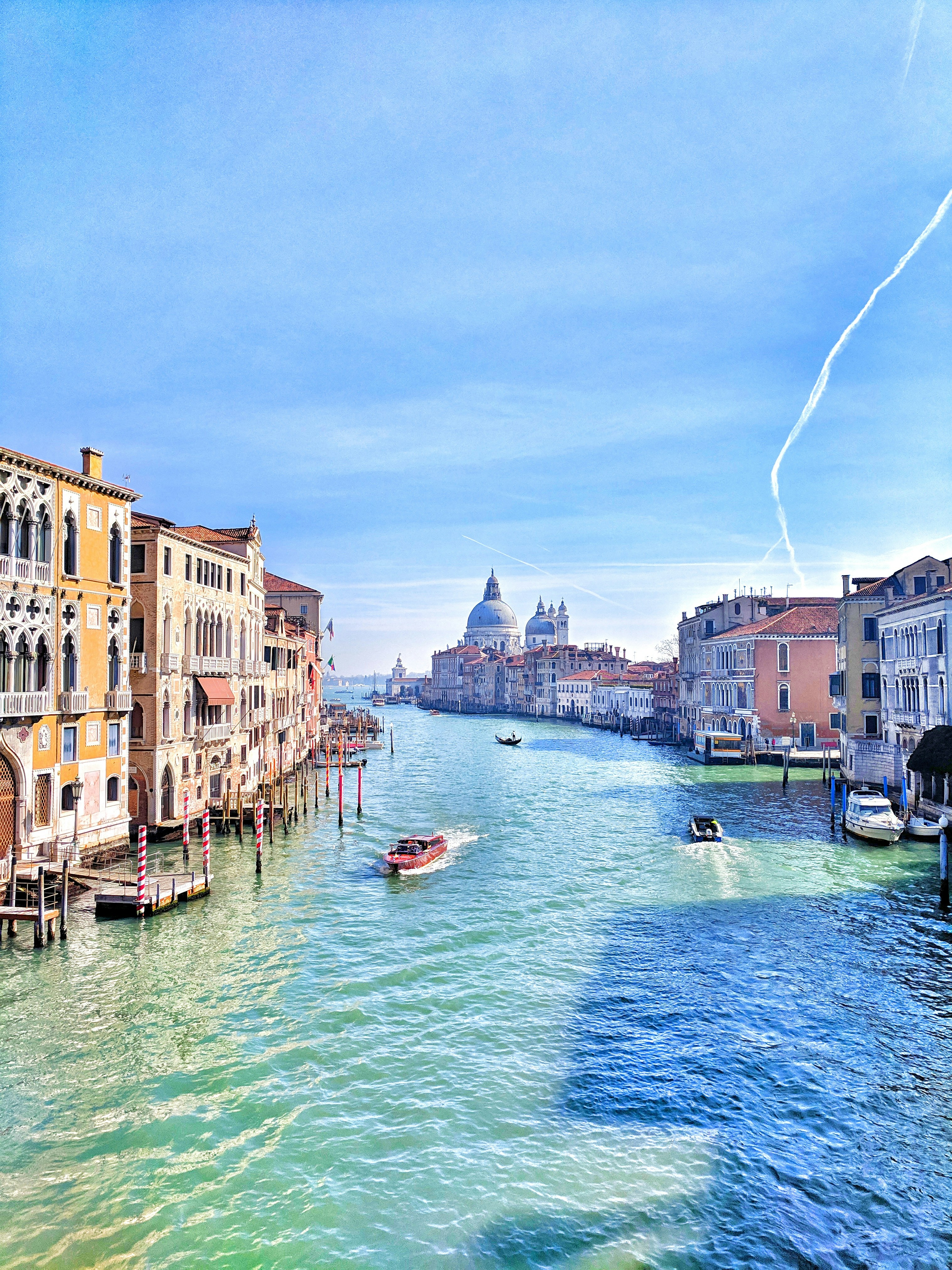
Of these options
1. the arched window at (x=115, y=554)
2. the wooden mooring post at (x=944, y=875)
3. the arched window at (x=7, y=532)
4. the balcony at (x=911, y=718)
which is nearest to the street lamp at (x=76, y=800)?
the arched window at (x=115, y=554)

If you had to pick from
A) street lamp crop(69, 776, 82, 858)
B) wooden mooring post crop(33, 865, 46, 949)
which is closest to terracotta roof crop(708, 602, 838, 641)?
street lamp crop(69, 776, 82, 858)

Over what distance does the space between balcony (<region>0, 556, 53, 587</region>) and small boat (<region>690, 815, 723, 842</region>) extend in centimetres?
2258

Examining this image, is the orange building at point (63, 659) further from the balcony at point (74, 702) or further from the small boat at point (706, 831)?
the small boat at point (706, 831)

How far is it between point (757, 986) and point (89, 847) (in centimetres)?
1738

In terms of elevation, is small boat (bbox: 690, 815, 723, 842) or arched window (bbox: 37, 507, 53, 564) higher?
arched window (bbox: 37, 507, 53, 564)

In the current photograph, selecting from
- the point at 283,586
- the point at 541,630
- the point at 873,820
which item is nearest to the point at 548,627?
the point at 541,630

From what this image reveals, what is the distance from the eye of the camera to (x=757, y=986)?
1656cm

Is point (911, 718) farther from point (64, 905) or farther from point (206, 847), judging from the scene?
point (64, 905)

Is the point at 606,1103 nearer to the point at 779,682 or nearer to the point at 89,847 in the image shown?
the point at 89,847

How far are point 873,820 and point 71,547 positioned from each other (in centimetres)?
2693

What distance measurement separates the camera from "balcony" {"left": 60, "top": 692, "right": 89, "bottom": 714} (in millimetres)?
22750

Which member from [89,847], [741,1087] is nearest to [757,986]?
[741,1087]

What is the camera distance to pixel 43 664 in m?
22.5

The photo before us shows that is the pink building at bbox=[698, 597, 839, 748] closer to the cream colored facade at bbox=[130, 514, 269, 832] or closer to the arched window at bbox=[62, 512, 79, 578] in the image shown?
the cream colored facade at bbox=[130, 514, 269, 832]
